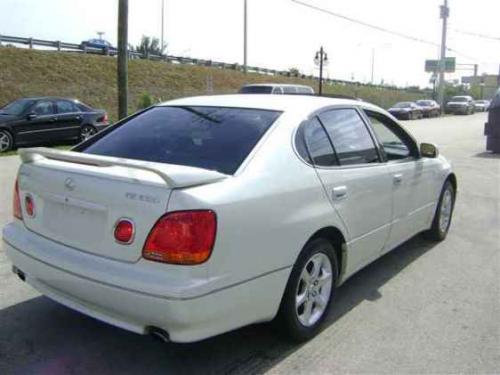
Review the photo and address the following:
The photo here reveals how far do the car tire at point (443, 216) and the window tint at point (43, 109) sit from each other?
40.8 ft

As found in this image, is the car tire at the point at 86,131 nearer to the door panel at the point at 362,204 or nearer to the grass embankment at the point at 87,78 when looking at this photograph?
the grass embankment at the point at 87,78

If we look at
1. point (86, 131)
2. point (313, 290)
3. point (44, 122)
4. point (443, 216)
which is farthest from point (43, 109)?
point (313, 290)

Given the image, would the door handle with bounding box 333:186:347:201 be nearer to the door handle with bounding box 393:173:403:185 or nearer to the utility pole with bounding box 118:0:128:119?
the door handle with bounding box 393:173:403:185

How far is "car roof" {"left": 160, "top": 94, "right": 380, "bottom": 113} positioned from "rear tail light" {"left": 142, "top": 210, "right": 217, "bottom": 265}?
4.31 feet

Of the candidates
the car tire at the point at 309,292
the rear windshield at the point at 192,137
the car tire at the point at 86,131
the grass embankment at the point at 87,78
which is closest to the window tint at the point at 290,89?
the car tire at the point at 86,131

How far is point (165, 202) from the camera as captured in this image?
2877 millimetres

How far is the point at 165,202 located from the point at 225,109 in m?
1.36

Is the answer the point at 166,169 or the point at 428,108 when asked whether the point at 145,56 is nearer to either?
the point at 428,108

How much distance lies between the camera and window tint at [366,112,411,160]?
4891 millimetres

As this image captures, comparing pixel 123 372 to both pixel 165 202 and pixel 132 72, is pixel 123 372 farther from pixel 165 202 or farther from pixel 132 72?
pixel 132 72

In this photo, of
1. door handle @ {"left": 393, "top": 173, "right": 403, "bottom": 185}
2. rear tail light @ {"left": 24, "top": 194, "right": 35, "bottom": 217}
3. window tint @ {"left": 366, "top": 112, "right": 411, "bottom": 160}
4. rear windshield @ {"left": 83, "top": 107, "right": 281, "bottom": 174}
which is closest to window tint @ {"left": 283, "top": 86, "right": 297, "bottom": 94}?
window tint @ {"left": 366, "top": 112, "right": 411, "bottom": 160}

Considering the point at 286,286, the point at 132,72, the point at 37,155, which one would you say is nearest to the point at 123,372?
the point at 286,286

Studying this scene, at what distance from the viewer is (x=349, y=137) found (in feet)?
14.1

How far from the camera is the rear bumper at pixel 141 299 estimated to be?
112 inches
